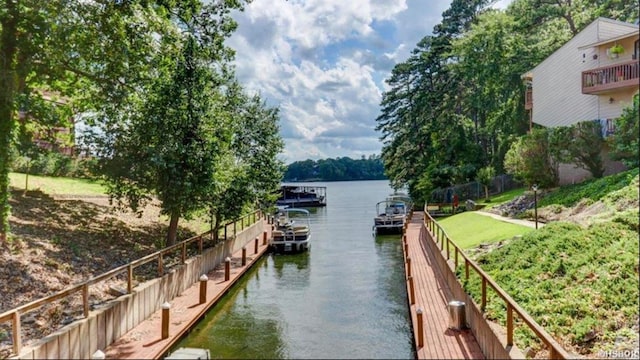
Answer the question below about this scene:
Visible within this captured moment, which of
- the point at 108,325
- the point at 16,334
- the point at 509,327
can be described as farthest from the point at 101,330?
the point at 509,327

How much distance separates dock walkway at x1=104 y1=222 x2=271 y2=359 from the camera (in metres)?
9.26

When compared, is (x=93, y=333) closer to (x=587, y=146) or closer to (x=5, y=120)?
(x=5, y=120)

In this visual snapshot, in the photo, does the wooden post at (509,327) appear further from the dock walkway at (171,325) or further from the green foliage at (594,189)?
the dock walkway at (171,325)

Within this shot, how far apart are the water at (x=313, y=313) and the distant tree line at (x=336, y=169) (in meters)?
151

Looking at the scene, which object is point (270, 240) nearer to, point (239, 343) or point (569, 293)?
point (239, 343)

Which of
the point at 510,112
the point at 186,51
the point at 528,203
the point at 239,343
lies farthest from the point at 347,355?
the point at 510,112

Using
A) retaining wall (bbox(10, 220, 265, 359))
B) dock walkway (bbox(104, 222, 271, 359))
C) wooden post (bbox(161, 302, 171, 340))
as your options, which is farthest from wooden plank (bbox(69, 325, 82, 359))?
wooden post (bbox(161, 302, 171, 340))

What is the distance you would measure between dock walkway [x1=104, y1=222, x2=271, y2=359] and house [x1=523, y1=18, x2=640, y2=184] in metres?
9.95

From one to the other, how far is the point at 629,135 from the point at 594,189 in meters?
4.26

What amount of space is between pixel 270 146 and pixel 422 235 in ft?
32.3

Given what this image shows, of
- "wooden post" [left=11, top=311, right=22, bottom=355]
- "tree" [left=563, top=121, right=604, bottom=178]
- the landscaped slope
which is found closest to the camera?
"wooden post" [left=11, top=311, right=22, bottom=355]

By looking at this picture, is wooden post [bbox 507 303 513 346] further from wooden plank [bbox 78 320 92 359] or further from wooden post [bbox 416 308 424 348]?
wooden plank [bbox 78 320 92 359]

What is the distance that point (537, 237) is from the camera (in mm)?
11508

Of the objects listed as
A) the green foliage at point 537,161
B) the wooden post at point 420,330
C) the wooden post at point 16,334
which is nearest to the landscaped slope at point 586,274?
the wooden post at point 420,330
